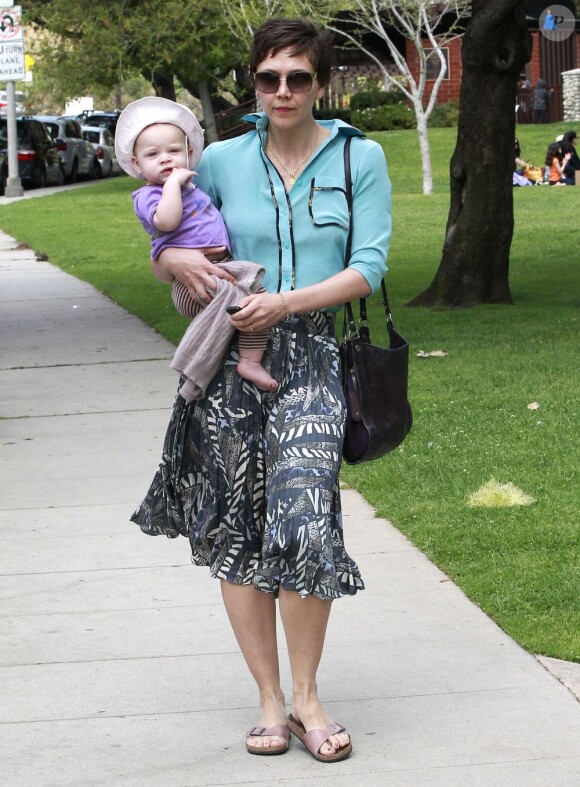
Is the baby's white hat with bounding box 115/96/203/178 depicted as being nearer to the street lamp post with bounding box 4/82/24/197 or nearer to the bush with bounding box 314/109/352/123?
the street lamp post with bounding box 4/82/24/197

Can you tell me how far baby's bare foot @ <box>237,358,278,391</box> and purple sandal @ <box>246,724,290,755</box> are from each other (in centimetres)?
94

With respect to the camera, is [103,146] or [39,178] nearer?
[39,178]

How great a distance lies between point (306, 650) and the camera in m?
3.89

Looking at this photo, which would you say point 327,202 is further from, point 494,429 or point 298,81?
point 494,429

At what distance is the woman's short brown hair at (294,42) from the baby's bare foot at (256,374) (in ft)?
2.49

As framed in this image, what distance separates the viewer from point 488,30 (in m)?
12.2

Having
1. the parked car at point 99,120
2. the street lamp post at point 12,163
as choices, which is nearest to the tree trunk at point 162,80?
the street lamp post at point 12,163

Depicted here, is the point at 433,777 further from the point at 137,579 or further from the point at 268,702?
the point at 137,579

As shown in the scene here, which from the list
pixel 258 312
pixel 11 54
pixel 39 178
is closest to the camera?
pixel 258 312

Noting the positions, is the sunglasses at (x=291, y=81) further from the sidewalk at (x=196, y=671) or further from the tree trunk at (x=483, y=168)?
the tree trunk at (x=483, y=168)

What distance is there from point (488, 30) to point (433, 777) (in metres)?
9.48

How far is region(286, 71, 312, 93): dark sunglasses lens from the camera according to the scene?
3729mm

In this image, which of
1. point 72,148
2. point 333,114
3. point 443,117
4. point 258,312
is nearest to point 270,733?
point 258,312

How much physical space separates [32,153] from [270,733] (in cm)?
3370
